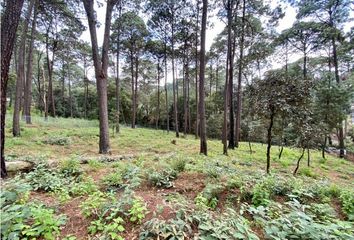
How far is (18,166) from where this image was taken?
14.0ft

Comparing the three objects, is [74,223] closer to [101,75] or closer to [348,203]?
[348,203]

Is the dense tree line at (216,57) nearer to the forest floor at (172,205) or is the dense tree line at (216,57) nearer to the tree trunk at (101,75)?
the tree trunk at (101,75)

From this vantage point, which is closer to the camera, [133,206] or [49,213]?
[49,213]

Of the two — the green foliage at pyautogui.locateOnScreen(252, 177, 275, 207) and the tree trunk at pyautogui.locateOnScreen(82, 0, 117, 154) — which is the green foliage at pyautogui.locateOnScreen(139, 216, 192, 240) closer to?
the green foliage at pyautogui.locateOnScreen(252, 177, 275, 207)

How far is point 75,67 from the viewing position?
24953 mm

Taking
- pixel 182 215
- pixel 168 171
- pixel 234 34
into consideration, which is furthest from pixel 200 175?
pixel 234 34

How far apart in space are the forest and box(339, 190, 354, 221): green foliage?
2cm

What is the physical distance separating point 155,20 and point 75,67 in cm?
1365

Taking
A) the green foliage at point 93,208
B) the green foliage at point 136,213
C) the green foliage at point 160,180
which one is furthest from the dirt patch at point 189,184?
the green foliage at point 93,208

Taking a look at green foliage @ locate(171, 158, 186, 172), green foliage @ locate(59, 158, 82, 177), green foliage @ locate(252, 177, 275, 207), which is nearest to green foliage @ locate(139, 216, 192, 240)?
green foliage @ locate(252, 177, 275, 207)

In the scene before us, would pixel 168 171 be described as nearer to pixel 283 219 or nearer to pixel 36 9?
pixel 283 219

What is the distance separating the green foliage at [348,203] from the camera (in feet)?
9.60

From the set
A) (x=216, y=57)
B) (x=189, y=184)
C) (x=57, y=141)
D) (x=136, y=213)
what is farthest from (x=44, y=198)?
(x=216, y=57)

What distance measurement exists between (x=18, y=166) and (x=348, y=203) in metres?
5.76
